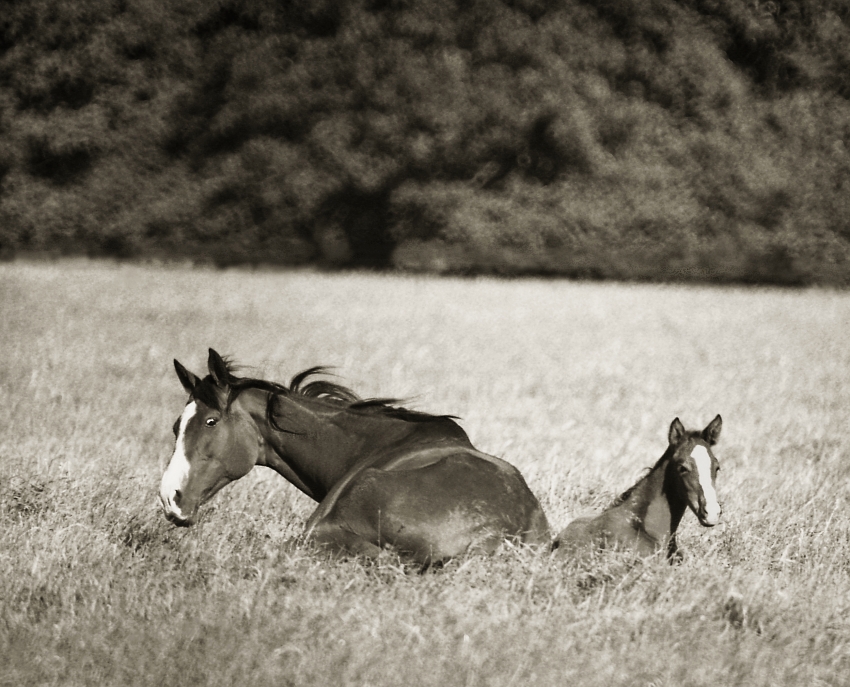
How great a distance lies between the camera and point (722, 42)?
31.9 m

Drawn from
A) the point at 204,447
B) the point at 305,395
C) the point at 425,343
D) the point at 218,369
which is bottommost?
the point at 425,343

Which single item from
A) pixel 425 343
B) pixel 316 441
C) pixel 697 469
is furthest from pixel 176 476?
pixel 425 343

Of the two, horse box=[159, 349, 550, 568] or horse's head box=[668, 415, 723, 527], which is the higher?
horse's head box=[668, 415, 723, 527]

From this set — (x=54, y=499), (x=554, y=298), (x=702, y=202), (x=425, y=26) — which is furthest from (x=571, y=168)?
(x=54, y=499)

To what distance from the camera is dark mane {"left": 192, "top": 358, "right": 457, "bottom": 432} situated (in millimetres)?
4559

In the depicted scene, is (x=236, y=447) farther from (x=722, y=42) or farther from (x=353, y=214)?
(x=722, y=42)

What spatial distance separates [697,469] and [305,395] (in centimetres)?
191

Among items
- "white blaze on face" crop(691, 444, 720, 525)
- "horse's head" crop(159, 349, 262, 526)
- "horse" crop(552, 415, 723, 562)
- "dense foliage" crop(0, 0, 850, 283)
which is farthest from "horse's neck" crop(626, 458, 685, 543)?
"dense foliage" crop(0, 0, 850, 283)

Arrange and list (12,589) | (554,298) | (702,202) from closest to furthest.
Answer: (12,589)
(554,298)
(702,202)

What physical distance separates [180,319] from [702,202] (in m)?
19.2

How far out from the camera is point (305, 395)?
200 inches

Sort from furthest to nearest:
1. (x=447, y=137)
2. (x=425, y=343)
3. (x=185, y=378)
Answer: (x=447, y=137) < (x=425, y=343) < (x=185, y=378)

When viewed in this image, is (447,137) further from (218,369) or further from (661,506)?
(218,369)

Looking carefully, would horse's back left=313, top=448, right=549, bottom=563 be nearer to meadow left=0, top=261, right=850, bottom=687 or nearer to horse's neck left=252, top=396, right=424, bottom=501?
meadow left=0, top=261, right=850, bottom=687
